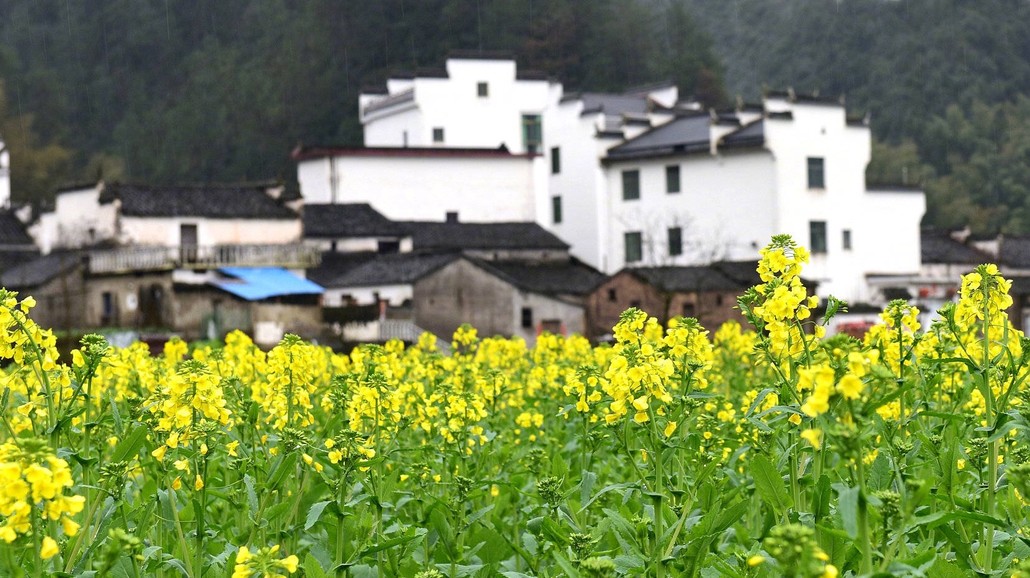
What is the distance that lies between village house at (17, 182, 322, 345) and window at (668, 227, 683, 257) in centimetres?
1348

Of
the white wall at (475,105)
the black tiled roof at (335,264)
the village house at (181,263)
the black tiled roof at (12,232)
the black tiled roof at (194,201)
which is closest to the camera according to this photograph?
the village house at (181,263)

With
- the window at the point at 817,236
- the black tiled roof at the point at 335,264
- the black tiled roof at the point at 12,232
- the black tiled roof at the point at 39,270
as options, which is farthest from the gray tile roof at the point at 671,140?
the black tiled roof at the point at 12,232

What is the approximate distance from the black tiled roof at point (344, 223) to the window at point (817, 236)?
14.0 meters

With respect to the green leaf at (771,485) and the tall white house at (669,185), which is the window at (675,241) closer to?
the tall white house at (669,185)

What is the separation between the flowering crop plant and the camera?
375 cm

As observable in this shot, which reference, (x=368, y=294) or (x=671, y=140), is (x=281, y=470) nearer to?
(x=368, y=294)

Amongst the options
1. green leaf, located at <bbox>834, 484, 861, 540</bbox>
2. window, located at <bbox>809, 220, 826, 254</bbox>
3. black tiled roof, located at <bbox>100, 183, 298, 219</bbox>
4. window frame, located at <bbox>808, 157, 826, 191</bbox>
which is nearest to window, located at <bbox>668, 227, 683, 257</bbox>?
window, located at <bbox>809, 220, 826, 254</bbox>

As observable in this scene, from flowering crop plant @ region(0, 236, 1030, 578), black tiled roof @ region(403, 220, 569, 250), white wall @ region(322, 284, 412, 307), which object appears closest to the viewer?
flowering crop plant @ region(0, 236, 1030, 578)

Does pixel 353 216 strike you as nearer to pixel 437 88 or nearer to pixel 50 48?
pixel 437 88

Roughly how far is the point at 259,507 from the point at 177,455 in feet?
1.16

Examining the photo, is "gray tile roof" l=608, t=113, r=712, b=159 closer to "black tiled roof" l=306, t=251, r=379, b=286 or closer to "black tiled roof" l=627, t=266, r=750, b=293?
"black tiled roof" l=627, t=266, r=750, b=293

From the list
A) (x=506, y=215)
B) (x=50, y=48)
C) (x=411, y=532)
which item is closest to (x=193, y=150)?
(x=50, y=48)

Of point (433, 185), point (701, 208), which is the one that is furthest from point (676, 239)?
point (433, 185)

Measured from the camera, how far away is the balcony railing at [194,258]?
40.1 meters
